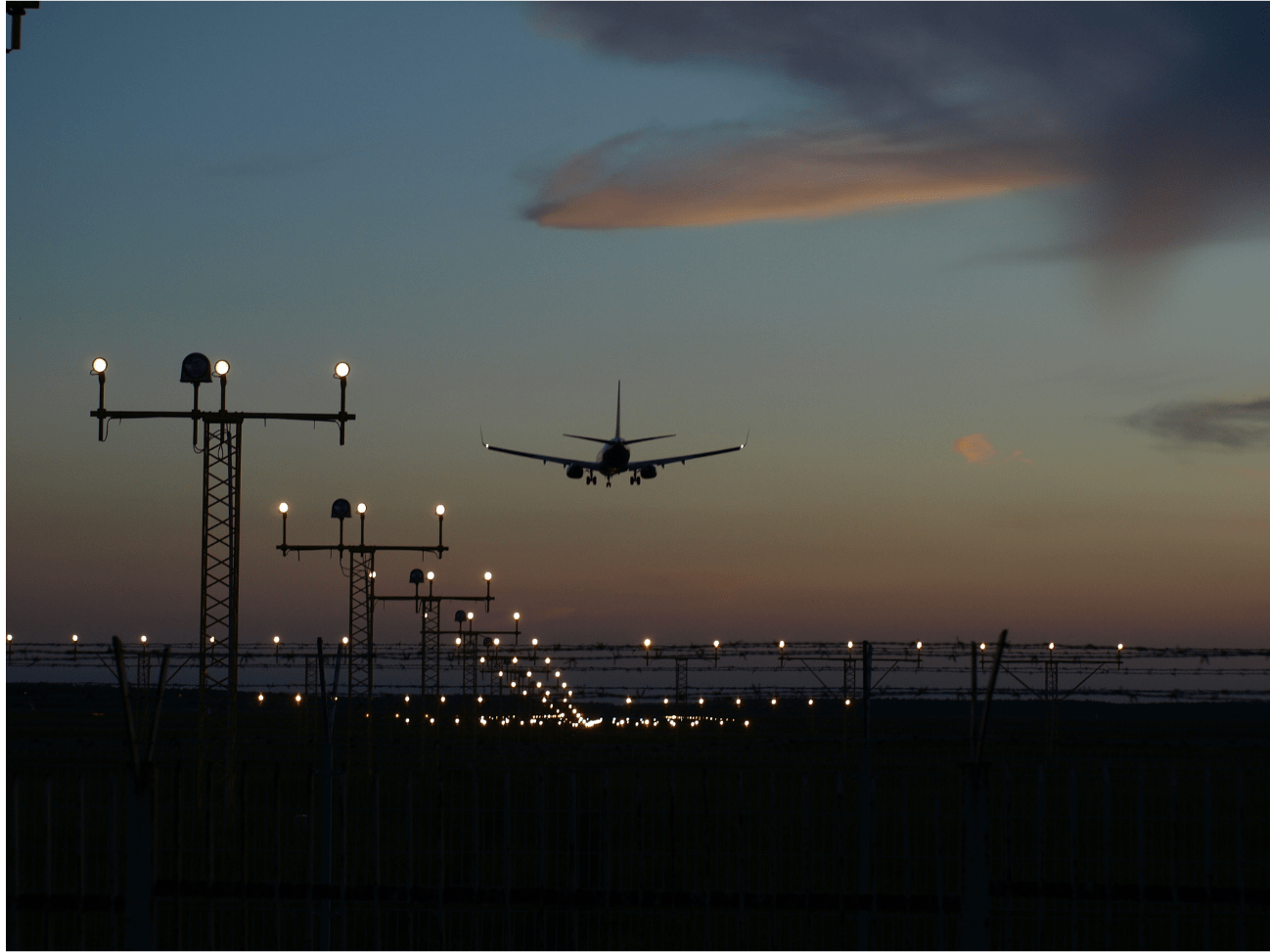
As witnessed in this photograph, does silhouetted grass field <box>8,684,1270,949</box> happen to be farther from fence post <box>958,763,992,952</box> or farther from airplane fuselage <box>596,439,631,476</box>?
airplane fuselage <box>596,439,631,476</box>

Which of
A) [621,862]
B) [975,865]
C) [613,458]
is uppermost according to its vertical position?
[613,458]

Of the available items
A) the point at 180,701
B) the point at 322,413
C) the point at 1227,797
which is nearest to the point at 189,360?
the point at 322,413

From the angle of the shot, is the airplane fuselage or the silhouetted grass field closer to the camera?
the silhouetted grass field

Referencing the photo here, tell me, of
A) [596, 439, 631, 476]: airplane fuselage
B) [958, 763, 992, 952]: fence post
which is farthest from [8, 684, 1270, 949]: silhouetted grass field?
[596, 439, 631, 476]: airplane fuselage

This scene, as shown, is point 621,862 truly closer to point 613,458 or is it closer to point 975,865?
point 975,865

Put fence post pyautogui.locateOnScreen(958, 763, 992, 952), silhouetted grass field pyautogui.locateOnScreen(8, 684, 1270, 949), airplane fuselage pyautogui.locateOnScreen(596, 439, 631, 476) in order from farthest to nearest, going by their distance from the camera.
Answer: airplane fuselage pyautogui.locateOnScreen(596, 439, 631, 476)
silhouetted grass field pyautogui.locateOnScreen(8, 684, 1270, 949)
fence post pyautogui.locateOnScreen(958, 763, 992, 952)

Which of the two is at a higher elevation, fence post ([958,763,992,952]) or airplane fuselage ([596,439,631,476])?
airplane fuselage ([596,439,631,476])

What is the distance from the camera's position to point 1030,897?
453 inches

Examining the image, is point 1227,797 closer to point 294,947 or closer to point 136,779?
point 294,947

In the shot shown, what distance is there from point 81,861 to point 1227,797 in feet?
135

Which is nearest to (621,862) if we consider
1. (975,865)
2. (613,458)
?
(975,865)

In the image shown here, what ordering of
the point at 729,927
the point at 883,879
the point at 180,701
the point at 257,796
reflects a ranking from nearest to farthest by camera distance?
the point at 729,927 < the point at 883,879 < the point at 257,796 < the point at 180,701

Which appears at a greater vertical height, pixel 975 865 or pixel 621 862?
pixel 975 865

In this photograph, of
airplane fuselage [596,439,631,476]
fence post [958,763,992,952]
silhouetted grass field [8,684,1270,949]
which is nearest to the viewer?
fence post [958,763,992,952]
